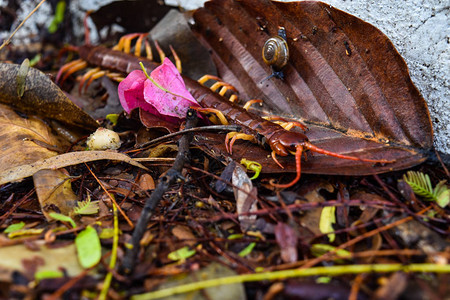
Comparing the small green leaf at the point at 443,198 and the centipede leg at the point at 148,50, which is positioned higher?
the centipede leg at the point at 148,50

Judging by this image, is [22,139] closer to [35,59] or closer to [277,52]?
[277,52]

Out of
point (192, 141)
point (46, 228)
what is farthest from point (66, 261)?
point (192, 141)

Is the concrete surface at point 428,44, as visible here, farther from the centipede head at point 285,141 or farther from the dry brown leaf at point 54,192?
the dry brown leaf at point 54,192

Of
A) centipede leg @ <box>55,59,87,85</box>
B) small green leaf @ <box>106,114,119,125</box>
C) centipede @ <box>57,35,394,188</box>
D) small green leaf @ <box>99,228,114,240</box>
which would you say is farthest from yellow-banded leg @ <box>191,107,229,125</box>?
centipede leg @ <box>55,59,87,85</box>

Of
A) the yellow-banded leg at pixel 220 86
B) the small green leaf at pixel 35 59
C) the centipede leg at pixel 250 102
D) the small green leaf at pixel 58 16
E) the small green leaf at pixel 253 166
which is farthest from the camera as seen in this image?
the small green leaf at pixel 58 16

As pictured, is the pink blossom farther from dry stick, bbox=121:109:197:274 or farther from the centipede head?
the centipede head

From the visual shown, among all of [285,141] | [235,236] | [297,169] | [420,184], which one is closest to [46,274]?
[235,236]

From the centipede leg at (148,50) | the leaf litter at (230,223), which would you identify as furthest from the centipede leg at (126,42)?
the leaf litter at (230,223)
